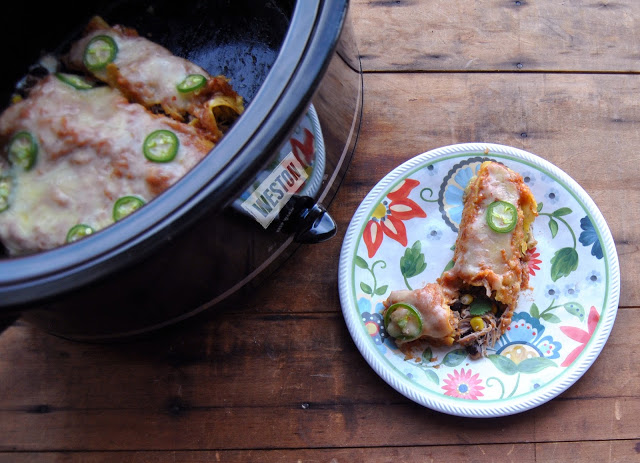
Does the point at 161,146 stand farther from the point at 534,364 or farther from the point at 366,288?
the point at 534,364

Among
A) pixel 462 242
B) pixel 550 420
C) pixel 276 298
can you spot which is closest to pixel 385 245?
pixel 462 242

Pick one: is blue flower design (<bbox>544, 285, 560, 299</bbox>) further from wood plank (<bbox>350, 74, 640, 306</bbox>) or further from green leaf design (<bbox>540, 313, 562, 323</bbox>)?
wood plank (<bbox>350, 74, 640, 306</bbox>)

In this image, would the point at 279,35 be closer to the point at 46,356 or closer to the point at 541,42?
the point at 541,42

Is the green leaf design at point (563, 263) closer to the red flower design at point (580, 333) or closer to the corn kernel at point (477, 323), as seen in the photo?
the red flower design at point (580, 333)

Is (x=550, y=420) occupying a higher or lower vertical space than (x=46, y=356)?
lower

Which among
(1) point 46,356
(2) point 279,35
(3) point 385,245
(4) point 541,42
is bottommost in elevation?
(1) point 46,356

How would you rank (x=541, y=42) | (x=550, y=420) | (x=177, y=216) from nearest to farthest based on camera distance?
1. (x=177, y=216)
2. (x=550, y=420)
3. (x=541, y=42)
